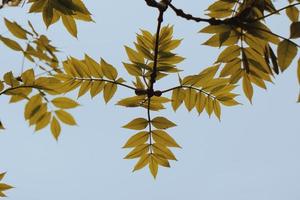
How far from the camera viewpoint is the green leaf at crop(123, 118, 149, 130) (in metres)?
2.70

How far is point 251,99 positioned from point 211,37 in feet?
1.65

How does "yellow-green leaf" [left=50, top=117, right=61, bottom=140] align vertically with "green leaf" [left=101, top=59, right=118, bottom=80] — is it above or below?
below

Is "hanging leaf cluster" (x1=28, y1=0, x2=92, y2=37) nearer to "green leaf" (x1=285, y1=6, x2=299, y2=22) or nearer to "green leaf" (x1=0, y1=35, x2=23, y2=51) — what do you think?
"green leaf" (x1=0, y1=35, x2=23, y2=51)

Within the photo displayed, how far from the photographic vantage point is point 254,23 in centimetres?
188

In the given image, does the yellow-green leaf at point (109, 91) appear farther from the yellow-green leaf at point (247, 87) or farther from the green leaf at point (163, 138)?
the yellow-green leaf at point (247, 87)

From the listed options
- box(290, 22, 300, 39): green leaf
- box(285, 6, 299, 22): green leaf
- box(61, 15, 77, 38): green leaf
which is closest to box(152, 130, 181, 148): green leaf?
box(61, 15, 77, 38): green leaf

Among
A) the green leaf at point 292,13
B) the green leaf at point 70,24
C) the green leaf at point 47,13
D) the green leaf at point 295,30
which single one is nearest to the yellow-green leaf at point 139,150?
the green leaf at point 70,24

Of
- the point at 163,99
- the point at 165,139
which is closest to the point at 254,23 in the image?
the point at 163,99

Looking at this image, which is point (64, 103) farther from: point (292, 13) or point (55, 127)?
point (292, 13)

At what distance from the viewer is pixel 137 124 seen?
2.71 meters

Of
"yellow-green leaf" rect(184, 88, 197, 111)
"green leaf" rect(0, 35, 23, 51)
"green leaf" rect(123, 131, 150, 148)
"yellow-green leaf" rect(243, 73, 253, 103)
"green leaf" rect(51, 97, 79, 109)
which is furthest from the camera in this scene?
"green leaf" rect(123, 131, 150, 148)

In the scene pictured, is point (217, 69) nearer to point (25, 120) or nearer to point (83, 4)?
point (83, 4)

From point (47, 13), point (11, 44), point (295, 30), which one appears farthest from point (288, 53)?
point (11, 44)

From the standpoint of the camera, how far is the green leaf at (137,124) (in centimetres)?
270
